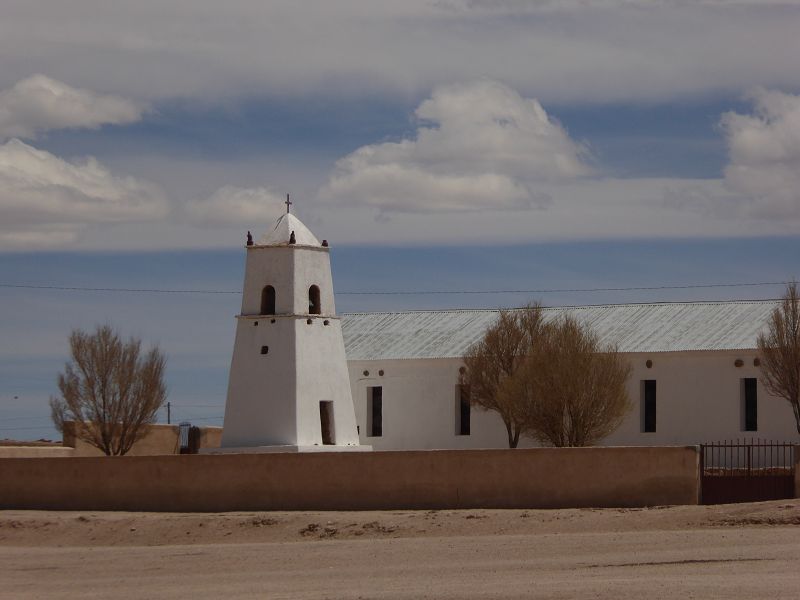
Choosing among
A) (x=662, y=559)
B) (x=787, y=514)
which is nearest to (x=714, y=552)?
(x=662, y=559)

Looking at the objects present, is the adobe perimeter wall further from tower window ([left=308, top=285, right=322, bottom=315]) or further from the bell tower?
tower window ([left=308, top=285, right=322, bottom=315])

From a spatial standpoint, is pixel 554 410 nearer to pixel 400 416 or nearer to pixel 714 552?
pixel 400 416

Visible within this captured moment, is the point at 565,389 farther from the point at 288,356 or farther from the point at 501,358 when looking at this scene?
the point at 288,356

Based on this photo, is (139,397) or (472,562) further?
(139,397)

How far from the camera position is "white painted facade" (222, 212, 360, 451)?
3738 cm

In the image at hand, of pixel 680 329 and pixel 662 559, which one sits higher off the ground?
pixel 680 329

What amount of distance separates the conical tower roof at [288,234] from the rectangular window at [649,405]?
31.3 feet

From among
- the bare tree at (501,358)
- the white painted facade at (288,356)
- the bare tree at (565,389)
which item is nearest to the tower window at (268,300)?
the white painted facade at (288,356)

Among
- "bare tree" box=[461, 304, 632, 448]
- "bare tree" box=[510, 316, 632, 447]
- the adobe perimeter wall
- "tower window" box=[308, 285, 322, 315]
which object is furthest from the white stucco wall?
the adobe perimeter wall

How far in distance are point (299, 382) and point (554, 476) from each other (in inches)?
341

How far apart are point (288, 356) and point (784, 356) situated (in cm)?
1169

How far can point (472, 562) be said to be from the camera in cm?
2477

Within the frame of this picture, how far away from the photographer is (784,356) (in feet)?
126

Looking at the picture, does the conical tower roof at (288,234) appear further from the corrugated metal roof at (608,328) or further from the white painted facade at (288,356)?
the corrugated metal roof at (608,328)
